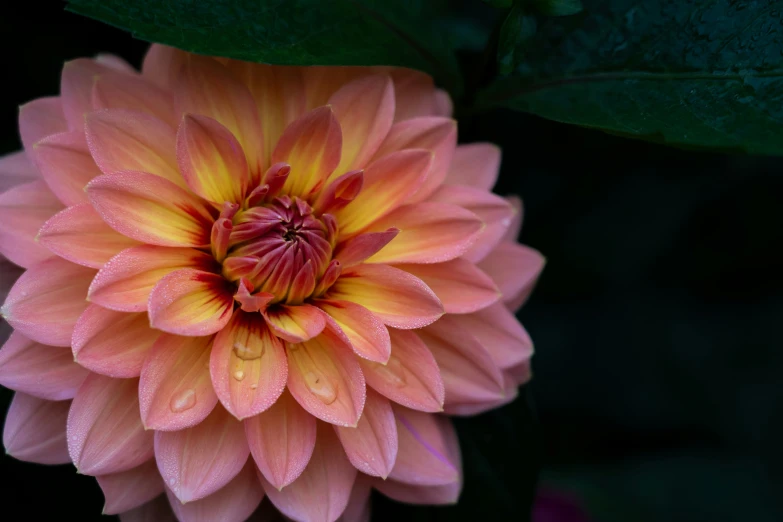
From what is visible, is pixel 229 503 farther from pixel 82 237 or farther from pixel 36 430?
pixel 82 237

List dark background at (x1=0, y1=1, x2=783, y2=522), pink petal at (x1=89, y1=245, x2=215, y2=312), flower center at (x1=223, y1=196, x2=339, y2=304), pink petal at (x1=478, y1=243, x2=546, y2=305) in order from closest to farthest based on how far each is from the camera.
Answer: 1. pink petal at (x1=89, y1=245, x2=215, y2=312)
2. flower center at (x1=223, y1=196, x2=339, y2=304)
3. pink petal at (x1=478, y1=243, x2=546, y2=305)
4. dark background at (x1=0, y1=1, x2=783, y2=522)

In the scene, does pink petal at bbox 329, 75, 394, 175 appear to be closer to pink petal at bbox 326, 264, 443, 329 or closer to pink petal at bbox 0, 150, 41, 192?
pink petal at bbox 326, 264, 443, 329

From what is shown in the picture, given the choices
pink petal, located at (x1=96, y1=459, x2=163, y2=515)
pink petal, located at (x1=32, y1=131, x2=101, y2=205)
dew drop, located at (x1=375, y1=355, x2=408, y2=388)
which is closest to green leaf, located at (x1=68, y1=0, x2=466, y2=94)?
pink petal, located at (x1=32, y1=131, x2=101, y2=205)

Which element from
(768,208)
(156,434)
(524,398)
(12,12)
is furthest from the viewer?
(768,208)

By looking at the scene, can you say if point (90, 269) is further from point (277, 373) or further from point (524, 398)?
point (524, 398)

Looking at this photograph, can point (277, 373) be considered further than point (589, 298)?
No

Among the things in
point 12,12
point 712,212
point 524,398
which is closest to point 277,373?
point 524,398
